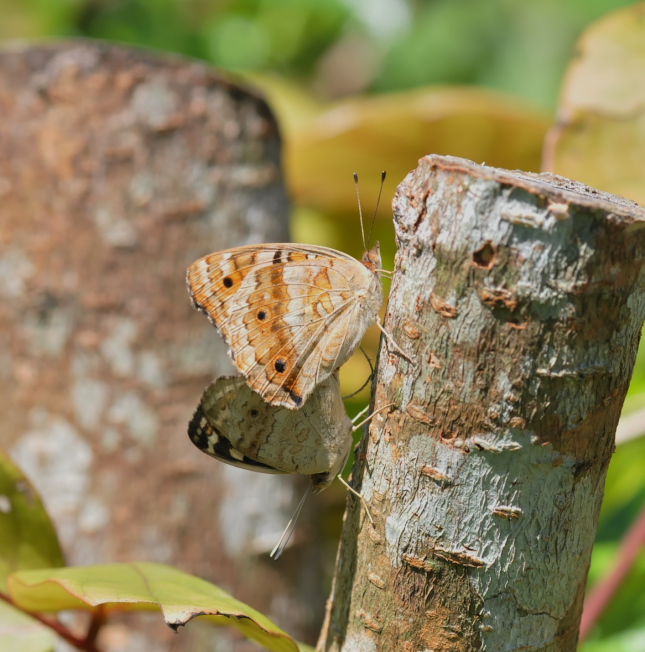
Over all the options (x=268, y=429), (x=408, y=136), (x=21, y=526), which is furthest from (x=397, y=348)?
(x=408, y=136)

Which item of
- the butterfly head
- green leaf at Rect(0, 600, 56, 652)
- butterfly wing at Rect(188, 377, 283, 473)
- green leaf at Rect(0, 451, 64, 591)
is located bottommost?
green leaf at Rect(0, 600, 56, 652)

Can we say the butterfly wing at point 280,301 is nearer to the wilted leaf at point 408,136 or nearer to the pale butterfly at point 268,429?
the pale butterfly at point 268,429

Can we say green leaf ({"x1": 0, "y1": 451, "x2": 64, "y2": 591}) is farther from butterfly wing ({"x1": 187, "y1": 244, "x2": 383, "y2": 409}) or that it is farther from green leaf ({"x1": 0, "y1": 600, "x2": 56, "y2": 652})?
butterfly wing ({"x1": 187, "y1": 244, "x2": 383, "y2": 409})

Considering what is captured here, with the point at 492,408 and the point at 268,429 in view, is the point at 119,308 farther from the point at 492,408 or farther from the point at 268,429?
the point at 492,408

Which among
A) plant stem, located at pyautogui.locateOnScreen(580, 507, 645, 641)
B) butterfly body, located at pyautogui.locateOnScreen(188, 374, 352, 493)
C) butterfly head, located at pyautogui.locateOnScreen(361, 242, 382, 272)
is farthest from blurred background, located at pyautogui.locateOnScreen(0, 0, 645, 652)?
butterfly body, located at pyautogui.locateOnScreen(188, 374, 352, 493)

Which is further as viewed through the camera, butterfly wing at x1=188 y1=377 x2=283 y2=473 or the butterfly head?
the butterfly head

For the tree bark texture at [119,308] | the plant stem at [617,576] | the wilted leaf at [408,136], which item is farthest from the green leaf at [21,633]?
the wilted leaf at [408,136]

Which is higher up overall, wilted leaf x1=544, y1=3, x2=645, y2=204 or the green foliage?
wilted leaf x1=544, y1=3, x2=645, y2=204
